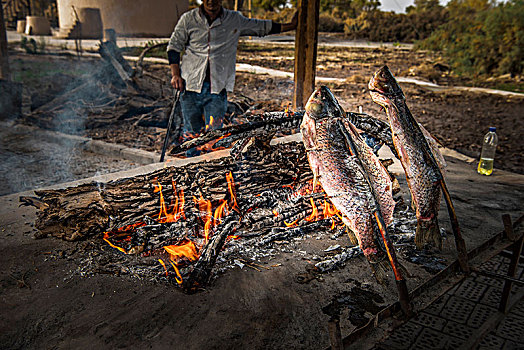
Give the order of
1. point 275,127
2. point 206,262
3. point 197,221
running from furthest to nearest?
1. point 197,221
2. point 275,127
3. point 206,262

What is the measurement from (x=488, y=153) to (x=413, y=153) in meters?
3.40

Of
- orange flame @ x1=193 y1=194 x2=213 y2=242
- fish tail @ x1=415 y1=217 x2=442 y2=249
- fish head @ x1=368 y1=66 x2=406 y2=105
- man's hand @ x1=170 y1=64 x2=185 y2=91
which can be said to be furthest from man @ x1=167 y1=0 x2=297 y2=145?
fish tail @ x1=415 y1=217 x2=442 y2=249

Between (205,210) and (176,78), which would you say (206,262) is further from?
(176,78)

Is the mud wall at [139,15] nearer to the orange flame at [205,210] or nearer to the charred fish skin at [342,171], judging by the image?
the orange flame at [205,210]

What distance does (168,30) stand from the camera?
15969 millimetres

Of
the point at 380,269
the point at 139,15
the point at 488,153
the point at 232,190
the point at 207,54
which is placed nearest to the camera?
the point at 380,269

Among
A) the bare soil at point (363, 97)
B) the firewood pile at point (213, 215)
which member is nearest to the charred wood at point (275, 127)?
the firewood pile at point (213, 215)

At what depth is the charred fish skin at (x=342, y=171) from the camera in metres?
2.20

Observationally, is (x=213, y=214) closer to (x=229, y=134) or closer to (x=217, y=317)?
(x=229, y=134)

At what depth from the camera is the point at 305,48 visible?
5707mm

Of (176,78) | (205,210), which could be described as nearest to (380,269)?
(205,210)

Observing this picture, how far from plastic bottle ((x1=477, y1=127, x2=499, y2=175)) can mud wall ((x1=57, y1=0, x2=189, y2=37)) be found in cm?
1259

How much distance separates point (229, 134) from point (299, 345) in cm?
149

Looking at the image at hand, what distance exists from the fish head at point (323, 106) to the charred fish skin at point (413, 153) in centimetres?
39
